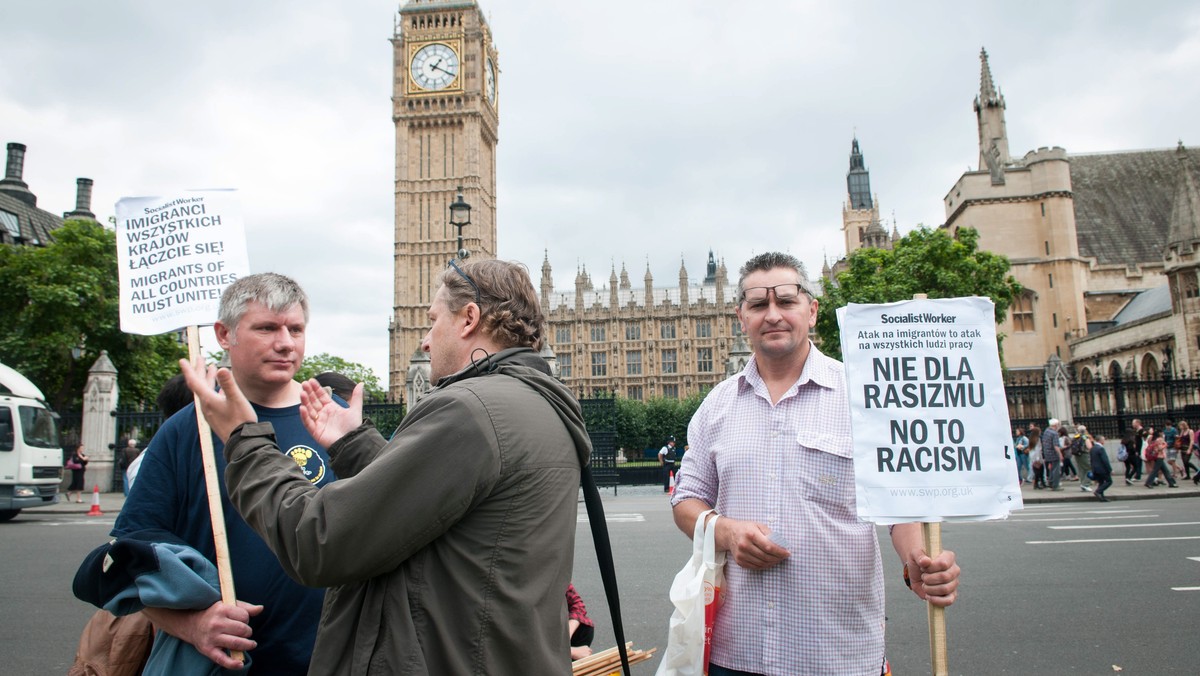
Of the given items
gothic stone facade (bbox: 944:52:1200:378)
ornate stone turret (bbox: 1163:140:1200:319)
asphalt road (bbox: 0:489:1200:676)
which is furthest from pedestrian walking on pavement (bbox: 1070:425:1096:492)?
gothic stone facade (bbox: 944:52:1200:378)

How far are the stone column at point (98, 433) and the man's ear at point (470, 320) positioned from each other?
2089 cm

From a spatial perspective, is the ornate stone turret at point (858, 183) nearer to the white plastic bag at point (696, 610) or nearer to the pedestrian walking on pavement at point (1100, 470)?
the pedestrian walking on pavement at point (1100, 470)

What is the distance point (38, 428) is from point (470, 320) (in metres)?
15.7

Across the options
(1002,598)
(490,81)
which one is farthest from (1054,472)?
(490,81)

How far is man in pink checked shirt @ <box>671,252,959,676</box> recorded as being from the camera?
6.93 feet

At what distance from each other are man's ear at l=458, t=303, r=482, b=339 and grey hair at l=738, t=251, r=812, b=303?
99 centimetres

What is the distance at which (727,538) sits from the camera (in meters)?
2.18

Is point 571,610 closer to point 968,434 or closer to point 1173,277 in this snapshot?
point 968,434

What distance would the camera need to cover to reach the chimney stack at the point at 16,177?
44.5 metres

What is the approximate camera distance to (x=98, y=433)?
738 inches

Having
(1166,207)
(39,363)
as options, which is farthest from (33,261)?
(1166,207)

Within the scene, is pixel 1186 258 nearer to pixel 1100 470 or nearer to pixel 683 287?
pixel 1100 470

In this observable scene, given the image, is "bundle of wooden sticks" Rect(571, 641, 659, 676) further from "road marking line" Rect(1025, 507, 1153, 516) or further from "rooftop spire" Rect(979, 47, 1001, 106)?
"rooftop spire" Rect(979, 47, 1001, 106)

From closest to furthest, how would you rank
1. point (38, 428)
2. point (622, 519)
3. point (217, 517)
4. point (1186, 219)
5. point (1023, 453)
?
point (217, 517), point (622, 519), point (38, 428), point (1023, 453), point (1186, 219)
